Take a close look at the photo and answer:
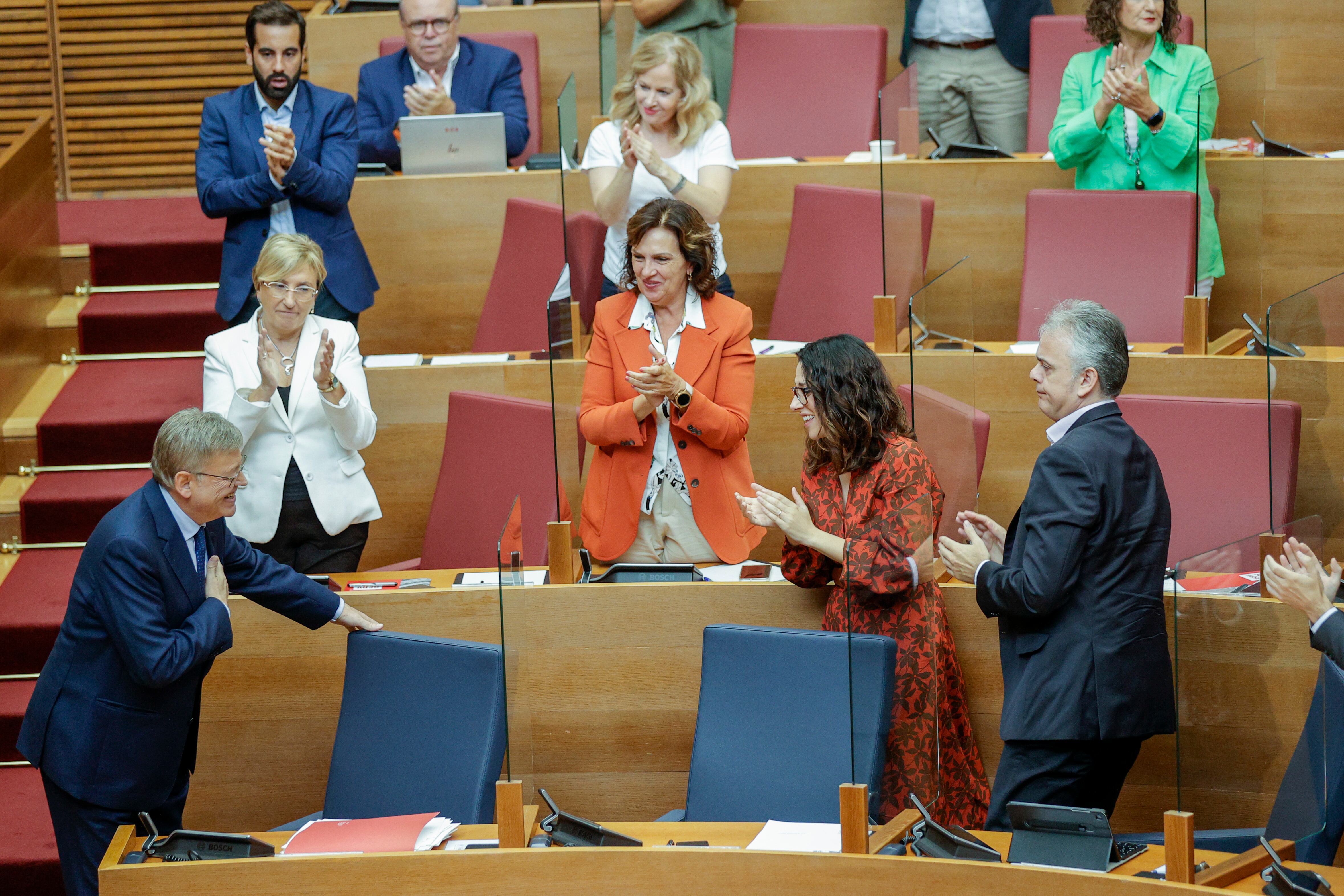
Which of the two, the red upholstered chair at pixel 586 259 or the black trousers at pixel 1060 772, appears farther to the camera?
the red upholstered chair at pixel 586 259

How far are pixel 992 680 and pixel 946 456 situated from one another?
1.50ft

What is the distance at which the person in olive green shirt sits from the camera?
4.68 m

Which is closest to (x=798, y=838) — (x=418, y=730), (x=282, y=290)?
(x=418, y=730)

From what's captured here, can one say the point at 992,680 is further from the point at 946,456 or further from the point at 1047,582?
the point at 1047,582

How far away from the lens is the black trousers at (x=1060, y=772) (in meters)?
2.35

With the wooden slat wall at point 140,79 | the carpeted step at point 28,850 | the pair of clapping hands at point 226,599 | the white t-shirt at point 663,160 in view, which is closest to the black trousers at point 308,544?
the pair of clapping hands at point 226,599

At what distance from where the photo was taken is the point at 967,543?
265cm

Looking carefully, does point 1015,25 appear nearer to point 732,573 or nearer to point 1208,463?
point 1208,463

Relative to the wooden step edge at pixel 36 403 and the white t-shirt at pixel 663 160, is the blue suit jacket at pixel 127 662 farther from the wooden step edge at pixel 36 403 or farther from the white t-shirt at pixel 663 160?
the wooden step edge at pixel 36 403

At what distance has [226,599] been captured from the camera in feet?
8.86

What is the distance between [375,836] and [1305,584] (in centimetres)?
151

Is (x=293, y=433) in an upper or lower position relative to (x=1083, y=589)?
upper

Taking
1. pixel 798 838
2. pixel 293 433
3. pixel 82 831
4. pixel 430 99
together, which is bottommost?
pixel 82 831

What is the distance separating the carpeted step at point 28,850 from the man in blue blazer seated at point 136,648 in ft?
2.58
